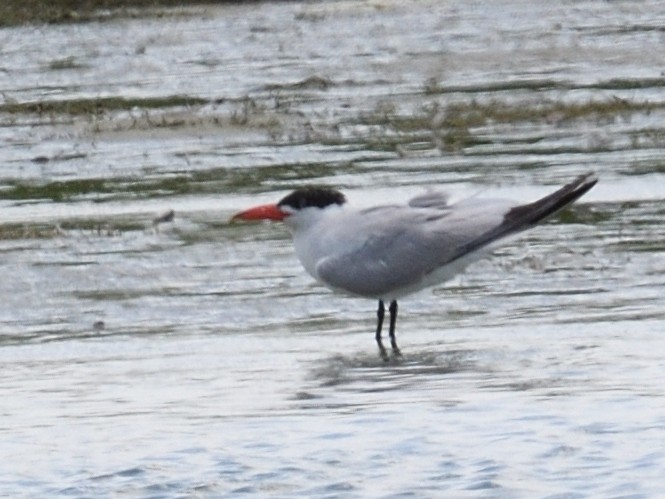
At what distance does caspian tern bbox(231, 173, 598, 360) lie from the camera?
993 centimetres

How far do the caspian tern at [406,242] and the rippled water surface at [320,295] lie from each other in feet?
0.87

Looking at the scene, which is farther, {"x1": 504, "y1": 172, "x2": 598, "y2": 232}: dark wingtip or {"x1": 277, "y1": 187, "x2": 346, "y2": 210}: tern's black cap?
{"x1": 277, "y1": 187, "x2": 346, "y2": 210}: tern's black cap

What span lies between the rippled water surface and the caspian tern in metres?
0.26

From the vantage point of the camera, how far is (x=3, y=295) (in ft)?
37.2

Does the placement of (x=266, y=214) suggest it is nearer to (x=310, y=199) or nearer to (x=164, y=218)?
(x=310, y=199)

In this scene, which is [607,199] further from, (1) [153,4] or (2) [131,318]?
(1) [153,4]

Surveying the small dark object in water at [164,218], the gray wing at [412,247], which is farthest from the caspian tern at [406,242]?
the small dark object in water at [164,218]

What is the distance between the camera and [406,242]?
32.9 ft

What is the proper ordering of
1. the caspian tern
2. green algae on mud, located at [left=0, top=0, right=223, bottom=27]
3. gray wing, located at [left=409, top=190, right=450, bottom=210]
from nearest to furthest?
the caspian tern → gray wing, located at [left=409, top=190, right=450, bottom=210] → green algae on mud, located at [left=0, top=0, right=223, bottom=27]

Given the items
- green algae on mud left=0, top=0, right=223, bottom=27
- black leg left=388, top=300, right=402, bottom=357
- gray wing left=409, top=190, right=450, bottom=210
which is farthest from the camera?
green algae on mud left=0, top=0, right=223, bottom=27

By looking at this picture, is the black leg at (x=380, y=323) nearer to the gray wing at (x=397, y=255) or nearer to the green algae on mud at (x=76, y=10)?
the gray wing at (x=397, y=255)

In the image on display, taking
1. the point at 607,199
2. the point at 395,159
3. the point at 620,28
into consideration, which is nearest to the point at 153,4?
the point at 620,28

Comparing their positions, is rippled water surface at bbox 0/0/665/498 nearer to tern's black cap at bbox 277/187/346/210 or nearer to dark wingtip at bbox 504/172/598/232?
dark wingtip at bbox 504/172/598/232

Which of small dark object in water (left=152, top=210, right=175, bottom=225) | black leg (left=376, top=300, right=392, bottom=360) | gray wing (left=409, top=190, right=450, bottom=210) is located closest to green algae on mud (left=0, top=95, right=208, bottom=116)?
small dark object in water (left=152, top=210, right=175, bottom=225)
